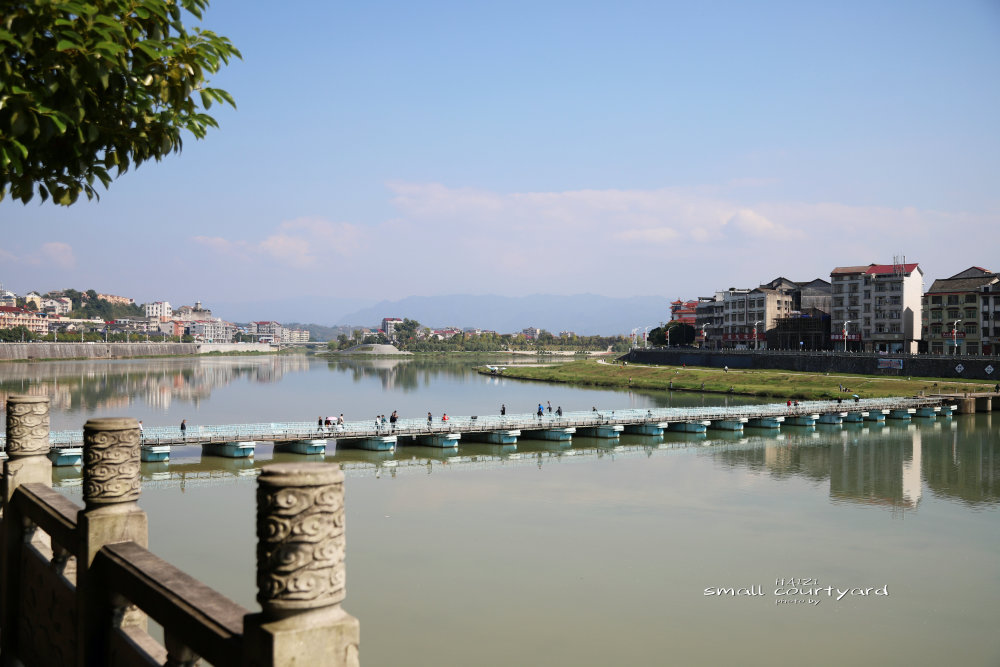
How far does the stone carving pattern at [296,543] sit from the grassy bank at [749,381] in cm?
8118

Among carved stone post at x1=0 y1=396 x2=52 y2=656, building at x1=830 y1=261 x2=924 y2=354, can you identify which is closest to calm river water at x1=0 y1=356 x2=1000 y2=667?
carved stone post at x1=0 y1=396 x2=52 y2=656

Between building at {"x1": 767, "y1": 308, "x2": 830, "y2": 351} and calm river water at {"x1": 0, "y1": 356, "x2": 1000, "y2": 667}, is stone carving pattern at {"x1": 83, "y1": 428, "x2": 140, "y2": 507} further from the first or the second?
building at {"x1": 767, "y1": 308, "x2": 830, "y2": 351}

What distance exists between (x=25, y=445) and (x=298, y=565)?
23.6 feet

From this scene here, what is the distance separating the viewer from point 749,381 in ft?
309

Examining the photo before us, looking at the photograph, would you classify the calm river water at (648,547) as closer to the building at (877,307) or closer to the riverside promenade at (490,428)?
the riverside promenade at (490,428)

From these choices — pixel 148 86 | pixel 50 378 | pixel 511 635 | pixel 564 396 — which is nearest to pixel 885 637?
pixel 511 635

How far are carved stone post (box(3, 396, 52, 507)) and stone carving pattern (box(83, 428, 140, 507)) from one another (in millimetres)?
3286

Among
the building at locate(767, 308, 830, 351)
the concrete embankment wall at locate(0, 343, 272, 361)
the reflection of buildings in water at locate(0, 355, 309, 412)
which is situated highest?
the building at locate(767, 308, 830, 351)

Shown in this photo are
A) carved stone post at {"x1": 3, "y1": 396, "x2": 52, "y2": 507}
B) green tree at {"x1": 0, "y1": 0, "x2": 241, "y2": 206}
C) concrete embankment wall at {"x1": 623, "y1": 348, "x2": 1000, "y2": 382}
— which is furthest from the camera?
concrete embankment wall at {"x1": 623, "y1": 348, "x2": 1000, "y2": 382}

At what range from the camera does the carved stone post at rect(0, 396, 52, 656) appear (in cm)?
946

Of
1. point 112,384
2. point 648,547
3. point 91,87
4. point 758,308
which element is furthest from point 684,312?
point 91,87

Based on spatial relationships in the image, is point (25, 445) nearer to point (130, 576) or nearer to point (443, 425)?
point (130, 576)

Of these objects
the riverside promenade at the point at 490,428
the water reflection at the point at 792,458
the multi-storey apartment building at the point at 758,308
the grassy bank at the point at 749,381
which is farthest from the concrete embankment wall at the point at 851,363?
the water reflection at the point at 792,458

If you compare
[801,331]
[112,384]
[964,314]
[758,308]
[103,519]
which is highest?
[758,308]
